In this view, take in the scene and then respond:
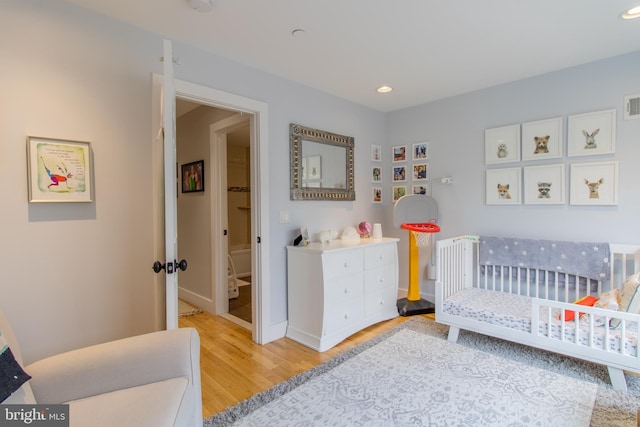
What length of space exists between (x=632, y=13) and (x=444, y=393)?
2659 millimetres

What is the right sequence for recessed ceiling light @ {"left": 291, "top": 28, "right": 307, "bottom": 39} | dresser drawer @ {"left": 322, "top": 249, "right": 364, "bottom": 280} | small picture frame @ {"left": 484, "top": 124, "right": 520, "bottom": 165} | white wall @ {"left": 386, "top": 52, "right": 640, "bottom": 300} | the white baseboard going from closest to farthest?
recessed ceiling light @ {"left": 291, "top": 28, "right": 307, "bottom": 39} → white wall @ {"left": 386, "top": 52, "right": 640, "bottom": 300} → dresser drawer @ {"left": 322, "top": 249, "right": 364, "bottom": 280} → small picture frame @ {"left": 484, "top": 124, "right": 520, "bottom": 165} → the white baseboard

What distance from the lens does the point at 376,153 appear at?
384 cm

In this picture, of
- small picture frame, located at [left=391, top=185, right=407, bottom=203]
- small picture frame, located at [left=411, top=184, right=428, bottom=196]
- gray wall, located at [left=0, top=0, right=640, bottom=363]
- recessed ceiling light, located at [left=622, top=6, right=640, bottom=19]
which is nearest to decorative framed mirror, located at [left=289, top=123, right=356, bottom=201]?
gray wall, located at [left=0, top=0, right=640, bottom=363]

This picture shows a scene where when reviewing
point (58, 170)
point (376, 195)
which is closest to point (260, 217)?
point (58, 170)

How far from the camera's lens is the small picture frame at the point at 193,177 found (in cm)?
363

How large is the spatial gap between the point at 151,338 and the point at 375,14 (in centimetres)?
218

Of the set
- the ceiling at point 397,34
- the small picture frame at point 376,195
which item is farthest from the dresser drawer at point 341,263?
the ceiling at point 397,34

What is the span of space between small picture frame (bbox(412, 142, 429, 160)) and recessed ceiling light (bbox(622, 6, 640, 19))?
186 centimetres

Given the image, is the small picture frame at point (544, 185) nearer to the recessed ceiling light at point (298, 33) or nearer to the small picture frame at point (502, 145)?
the small picture frame at point (502, 145)

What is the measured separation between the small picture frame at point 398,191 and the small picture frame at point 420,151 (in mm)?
394

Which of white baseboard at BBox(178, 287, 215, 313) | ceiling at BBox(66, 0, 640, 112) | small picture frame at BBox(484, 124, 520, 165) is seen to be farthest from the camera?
white baseboard at BBox(178, 287, 215, 313)

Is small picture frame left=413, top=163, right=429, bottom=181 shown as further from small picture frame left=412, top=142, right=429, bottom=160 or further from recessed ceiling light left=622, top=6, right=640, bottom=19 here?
recessed ceiling light left=622, top=6, right=640, bottom=19

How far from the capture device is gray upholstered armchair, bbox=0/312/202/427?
1.11 m

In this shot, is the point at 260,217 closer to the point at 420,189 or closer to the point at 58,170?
the point at 58,170
